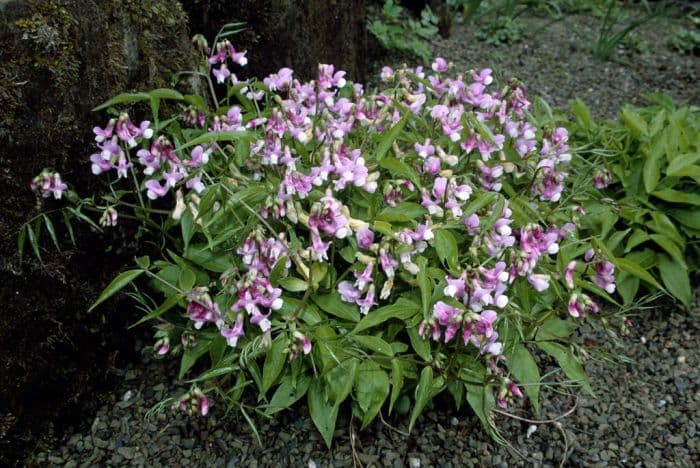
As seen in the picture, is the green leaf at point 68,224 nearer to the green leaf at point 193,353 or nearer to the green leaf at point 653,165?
the green leaf at point 193,353

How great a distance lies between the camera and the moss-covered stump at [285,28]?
3123mm

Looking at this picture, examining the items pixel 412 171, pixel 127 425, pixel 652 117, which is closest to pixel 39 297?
pixel 127 425

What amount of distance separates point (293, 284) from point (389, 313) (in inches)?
12.4

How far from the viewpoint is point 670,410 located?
2.54 metres

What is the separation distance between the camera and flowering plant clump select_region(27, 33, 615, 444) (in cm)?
199

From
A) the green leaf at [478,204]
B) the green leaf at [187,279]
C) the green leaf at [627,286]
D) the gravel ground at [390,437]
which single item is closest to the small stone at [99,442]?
the gravel ground at [390,437]

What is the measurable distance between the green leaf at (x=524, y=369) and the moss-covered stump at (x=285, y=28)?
1904 millimetres

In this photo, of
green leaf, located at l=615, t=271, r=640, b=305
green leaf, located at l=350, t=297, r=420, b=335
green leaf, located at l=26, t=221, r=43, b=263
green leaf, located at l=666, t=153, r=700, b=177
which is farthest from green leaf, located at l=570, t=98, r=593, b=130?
green leaf, located at l=26, t=221, r=43, b=263

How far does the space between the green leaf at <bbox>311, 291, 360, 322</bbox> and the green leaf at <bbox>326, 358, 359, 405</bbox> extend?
0.46 ft

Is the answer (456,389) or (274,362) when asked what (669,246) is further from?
(274,362)

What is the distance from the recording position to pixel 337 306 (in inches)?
83.7

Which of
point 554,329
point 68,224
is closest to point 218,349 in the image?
point 68,224

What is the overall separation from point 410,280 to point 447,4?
4097 mm

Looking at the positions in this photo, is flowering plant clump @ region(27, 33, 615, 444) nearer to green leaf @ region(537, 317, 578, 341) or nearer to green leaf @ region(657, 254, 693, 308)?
green leaf @ region(537, 317, 578, 341)
